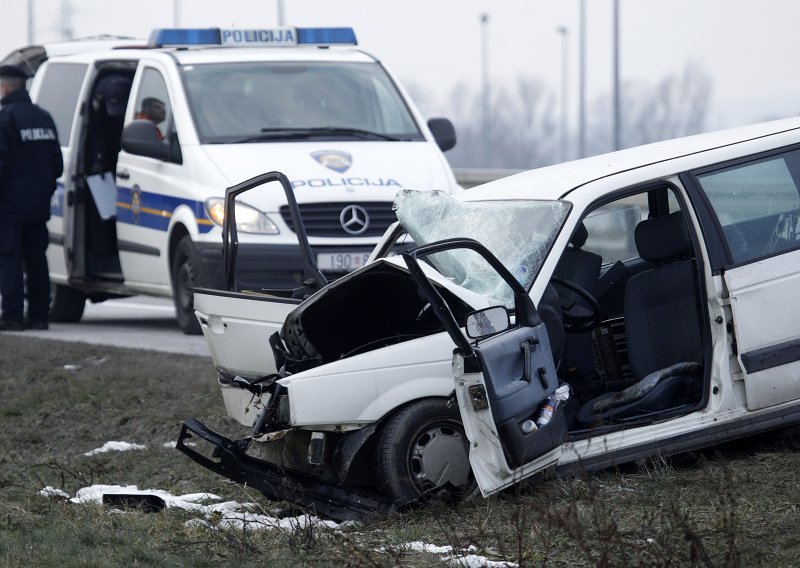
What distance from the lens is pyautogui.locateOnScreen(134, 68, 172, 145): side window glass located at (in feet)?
35.4

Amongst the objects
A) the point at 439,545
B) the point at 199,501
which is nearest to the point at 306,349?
the point at 199,501

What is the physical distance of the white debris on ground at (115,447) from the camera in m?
7.41

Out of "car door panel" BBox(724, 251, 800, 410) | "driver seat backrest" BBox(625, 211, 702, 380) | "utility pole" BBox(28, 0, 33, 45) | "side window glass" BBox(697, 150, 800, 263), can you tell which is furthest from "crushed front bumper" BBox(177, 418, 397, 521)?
"utility pole" BBox(28, 0, 33, 45)

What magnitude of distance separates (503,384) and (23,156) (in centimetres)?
750

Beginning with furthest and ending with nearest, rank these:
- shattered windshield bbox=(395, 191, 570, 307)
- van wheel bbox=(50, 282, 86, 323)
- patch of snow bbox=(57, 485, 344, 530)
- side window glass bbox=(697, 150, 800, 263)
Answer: van wheel bbox=(50, 282, 86, 323) < side window glass bbox=(697, 150, 800, 263) < shattered windshield bbox=(395, 191, 570, 307) < patch of snow bbox=(57, 485, 344, 530)

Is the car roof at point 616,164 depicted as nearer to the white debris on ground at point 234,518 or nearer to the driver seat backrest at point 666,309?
the driver seat backrest at point 666,309

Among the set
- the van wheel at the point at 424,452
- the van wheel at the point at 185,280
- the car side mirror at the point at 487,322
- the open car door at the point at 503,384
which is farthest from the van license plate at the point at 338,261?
the car side mirror at the point at 487,322

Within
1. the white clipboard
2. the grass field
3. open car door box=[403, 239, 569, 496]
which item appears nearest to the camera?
the grass field

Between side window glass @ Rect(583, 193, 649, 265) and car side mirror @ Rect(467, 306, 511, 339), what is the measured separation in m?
1.58

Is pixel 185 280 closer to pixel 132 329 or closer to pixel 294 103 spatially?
pixel 294 103

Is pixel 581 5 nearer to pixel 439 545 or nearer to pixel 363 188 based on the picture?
pixel 363 188

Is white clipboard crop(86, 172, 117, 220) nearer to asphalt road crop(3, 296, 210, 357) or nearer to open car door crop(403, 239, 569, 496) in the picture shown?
asphalt road crop(3, 296, 210, 357)

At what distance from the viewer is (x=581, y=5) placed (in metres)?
41.4

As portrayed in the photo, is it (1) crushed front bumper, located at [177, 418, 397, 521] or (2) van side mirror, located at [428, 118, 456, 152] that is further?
(2) van side mirror, located at [428, 118, 456, 152]
